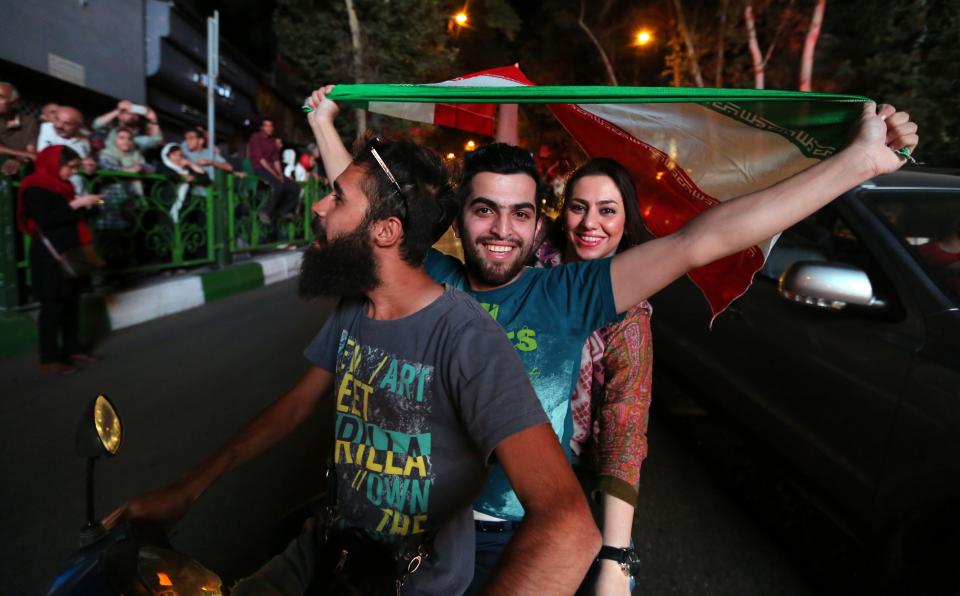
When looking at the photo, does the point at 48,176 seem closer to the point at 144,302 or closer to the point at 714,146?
the point at 144,302

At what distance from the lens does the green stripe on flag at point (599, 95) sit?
1593 millimetres

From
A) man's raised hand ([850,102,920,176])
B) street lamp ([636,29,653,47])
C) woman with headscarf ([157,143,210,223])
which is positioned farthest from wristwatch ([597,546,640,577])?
street lamp ([636,29,653,47])

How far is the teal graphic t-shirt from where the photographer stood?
1.50 meters

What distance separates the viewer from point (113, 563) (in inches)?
36.3

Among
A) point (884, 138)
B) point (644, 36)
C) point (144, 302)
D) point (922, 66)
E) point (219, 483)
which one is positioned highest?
point (644, 36)

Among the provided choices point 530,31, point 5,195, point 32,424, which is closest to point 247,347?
point 32,424

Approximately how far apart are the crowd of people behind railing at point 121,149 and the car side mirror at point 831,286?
240 inches

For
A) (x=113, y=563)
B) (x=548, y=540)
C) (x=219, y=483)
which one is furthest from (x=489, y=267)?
(x=219, y=483)

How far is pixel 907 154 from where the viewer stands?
1384mm

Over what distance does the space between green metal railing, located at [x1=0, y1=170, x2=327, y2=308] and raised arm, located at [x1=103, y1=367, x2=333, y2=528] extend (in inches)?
199

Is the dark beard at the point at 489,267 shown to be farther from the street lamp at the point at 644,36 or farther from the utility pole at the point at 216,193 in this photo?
the street lamp at the point at 644,36

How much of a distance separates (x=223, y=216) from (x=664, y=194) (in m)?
7.70

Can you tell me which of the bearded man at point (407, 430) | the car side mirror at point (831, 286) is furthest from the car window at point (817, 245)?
the bearded man at point (407, 430)

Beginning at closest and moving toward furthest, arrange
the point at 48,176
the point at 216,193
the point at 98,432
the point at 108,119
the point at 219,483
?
the point at 98,432
the point at 219,483
the point at 48,176
the point at 108,119
the point at 216,193
